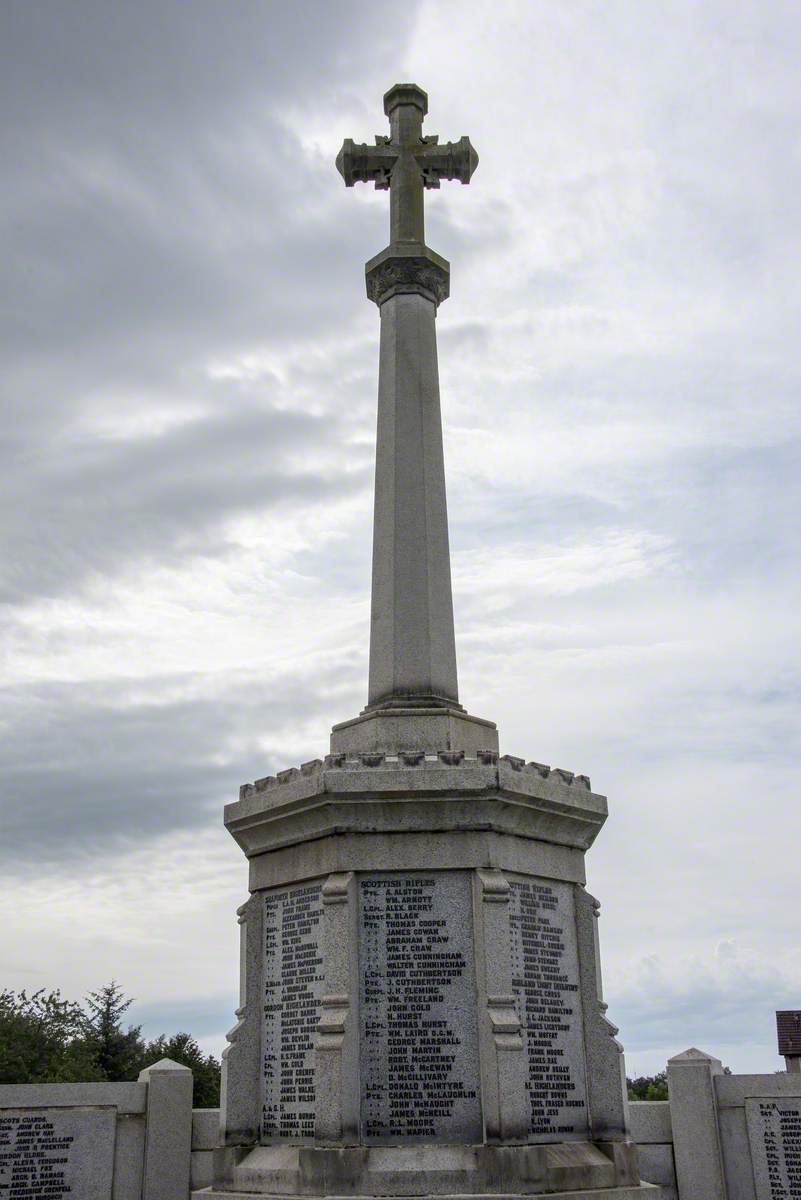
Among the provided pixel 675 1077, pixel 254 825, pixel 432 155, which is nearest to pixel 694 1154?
pixel 675 1077

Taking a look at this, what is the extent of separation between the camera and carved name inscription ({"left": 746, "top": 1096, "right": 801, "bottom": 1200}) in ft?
41.9

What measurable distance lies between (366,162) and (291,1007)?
1102 cm

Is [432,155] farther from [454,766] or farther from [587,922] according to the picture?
[587,922]

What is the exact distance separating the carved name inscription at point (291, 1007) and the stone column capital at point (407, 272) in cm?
777

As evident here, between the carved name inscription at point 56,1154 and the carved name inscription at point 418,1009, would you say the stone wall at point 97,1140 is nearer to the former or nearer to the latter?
the carved name inscription at point 56,1154

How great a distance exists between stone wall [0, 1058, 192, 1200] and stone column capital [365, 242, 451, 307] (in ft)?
33.7

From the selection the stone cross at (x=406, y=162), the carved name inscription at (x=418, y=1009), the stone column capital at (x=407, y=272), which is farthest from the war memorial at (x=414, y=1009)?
the stone cross at (x=406, y=162)

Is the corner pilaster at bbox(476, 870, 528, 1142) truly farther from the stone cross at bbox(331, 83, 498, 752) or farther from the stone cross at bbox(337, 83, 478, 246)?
the stone cross at bbox(337, 83, 478, 246)

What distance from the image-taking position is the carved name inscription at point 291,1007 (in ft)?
34.8

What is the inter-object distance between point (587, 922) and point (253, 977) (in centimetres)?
360

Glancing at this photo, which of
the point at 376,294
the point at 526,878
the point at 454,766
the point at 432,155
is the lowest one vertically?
the point at 526,878

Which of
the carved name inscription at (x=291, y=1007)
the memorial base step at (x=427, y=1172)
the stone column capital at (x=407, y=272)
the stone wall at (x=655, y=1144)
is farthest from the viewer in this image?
the stone column capital at (x=407, y=272)

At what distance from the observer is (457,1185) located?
9484 millimetres

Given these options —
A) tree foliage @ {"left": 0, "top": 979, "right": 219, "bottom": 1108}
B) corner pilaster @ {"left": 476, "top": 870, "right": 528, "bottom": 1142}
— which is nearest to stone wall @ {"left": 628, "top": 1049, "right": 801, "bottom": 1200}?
corner pilaster @ {"left": 476, "top": 870, "right": 528, "bottom": 1142}
